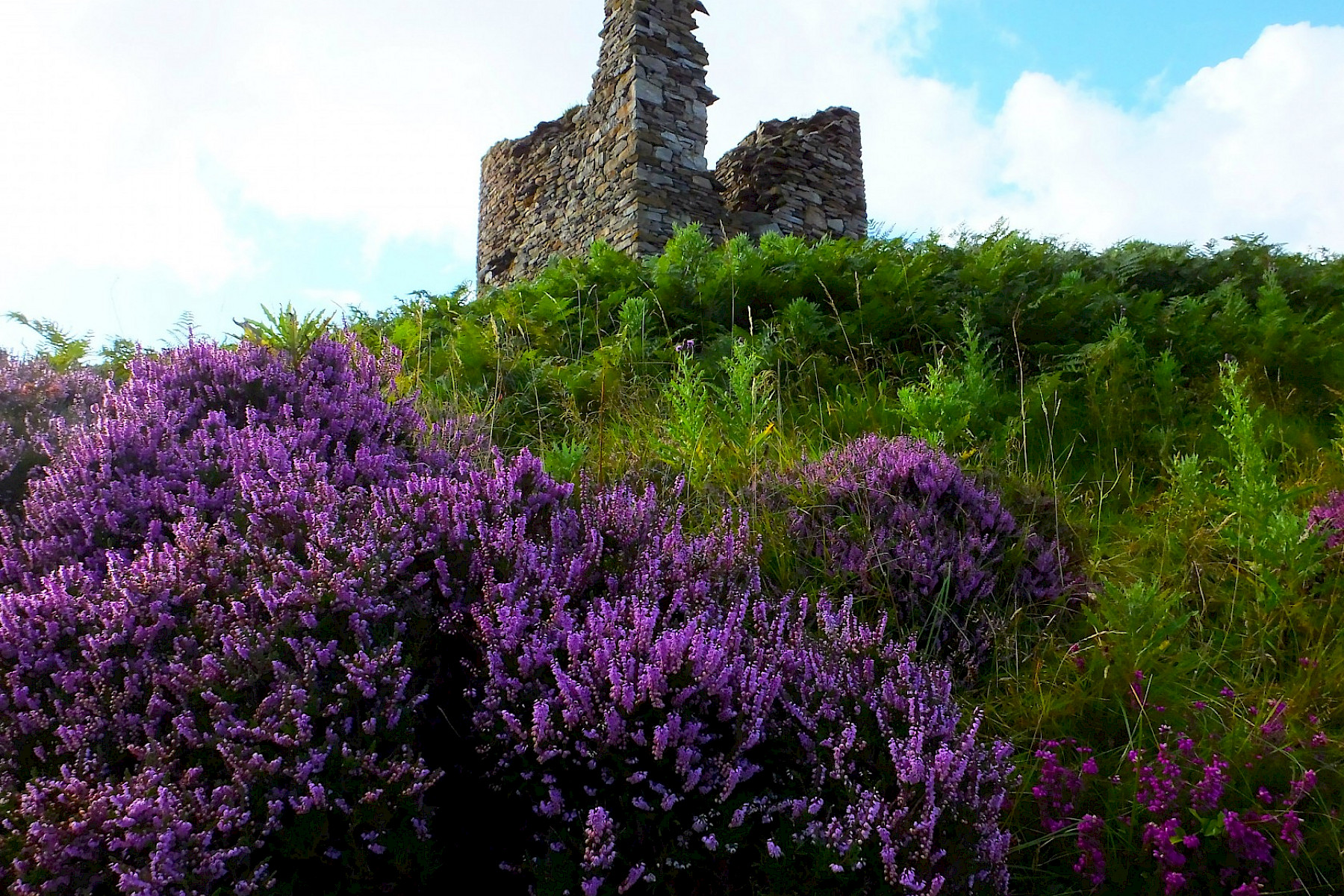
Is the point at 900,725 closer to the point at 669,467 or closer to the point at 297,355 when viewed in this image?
the point at 669,467

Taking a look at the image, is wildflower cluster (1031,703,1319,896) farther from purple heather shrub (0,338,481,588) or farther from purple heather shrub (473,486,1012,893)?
purple heather shrub (0,338,481,588)

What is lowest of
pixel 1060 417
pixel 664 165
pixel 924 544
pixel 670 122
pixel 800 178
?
pixel 924 544

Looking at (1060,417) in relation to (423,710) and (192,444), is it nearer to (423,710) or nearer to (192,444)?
(423,710)

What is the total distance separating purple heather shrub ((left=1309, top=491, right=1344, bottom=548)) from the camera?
3.41m

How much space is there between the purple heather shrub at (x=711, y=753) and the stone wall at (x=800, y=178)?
1119cm

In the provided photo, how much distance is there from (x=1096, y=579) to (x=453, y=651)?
8.46ft

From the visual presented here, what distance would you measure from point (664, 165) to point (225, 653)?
11004 millimetres

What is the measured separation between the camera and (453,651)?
231 centimetres

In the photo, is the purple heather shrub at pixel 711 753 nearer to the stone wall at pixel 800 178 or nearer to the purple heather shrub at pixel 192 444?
the purple heather shrub at pixel 192 444

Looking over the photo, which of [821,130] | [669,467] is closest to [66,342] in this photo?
[669,467]

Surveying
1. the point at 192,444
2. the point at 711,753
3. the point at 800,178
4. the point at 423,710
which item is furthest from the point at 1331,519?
the point at 800,178

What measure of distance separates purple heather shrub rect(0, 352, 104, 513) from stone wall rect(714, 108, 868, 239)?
32.1 feet

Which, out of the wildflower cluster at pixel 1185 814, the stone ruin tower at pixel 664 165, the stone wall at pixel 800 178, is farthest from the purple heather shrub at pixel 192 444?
the stone wall at pixel 800 178

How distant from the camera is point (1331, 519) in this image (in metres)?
3.53
